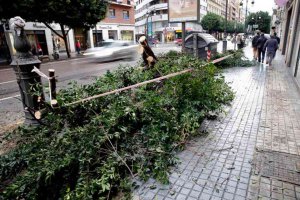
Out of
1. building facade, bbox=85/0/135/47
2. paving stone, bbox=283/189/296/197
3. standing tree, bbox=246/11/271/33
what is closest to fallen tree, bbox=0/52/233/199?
paving stone, bbox=283/189/296/197

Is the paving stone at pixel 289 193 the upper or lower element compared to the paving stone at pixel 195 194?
upper

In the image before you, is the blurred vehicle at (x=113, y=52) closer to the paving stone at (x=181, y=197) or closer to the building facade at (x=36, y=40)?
the building facade at (x=36, y=40)

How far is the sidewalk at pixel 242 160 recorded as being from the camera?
103 inches

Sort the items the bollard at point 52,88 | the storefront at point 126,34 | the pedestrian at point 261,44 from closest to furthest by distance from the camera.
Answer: the bollard at point 52,88 < the pedestrian at point 261,44 < the storefront at point 126,34

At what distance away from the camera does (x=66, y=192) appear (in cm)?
254

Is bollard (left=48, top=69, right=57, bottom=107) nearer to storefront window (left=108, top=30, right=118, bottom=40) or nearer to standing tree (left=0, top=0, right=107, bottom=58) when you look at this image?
standing tree (left=0, top=0, right=107, bottom=58)

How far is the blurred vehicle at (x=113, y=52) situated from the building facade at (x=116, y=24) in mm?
16813

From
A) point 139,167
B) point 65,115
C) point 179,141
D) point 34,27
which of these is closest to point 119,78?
point 65,115

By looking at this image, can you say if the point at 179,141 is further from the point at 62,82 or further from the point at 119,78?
the point at 62,82

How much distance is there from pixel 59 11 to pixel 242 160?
735 inches

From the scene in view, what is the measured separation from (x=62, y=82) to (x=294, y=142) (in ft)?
29.9

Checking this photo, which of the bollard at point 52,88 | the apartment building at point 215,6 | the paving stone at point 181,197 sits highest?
the apartment building at point 215,6

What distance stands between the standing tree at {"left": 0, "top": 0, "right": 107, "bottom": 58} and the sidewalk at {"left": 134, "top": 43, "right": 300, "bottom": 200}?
1638cm

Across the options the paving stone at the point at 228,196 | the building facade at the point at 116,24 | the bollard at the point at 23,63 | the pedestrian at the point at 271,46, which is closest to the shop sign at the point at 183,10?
the pedestrian at the point at 271,46
